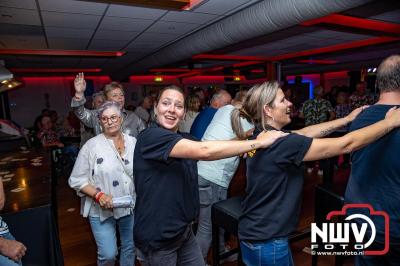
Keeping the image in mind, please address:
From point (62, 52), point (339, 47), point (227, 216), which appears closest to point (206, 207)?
point (227, 216)

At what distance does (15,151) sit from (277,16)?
417 cm

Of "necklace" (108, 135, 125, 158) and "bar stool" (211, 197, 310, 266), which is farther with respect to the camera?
"necklace" (108, 135, 125, 158)

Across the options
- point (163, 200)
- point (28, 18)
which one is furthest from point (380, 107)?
point (28, 18)

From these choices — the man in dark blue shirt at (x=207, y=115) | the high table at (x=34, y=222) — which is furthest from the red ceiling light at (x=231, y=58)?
the high table at (x=34, y=222)

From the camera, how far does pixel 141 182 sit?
1.38 meters

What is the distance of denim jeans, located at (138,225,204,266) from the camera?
1.37m

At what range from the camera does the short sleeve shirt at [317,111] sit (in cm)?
514

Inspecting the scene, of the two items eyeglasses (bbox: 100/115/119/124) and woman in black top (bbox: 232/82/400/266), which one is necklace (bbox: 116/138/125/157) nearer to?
eyeglasses (bbox: 100/115/119/124)

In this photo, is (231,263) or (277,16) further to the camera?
(277,16)

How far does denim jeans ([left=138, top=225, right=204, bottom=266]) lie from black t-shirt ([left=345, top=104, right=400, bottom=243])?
88cm

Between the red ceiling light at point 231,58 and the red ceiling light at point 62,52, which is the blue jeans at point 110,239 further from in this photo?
the red ceiling light at point 231,58

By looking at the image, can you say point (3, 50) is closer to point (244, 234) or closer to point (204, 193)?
point (204, 193)

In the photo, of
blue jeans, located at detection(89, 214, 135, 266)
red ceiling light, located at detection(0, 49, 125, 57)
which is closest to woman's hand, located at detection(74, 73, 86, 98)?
blue jeans, located at detection(89, 214, 135, 266)

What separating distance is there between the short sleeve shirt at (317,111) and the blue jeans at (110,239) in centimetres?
411
